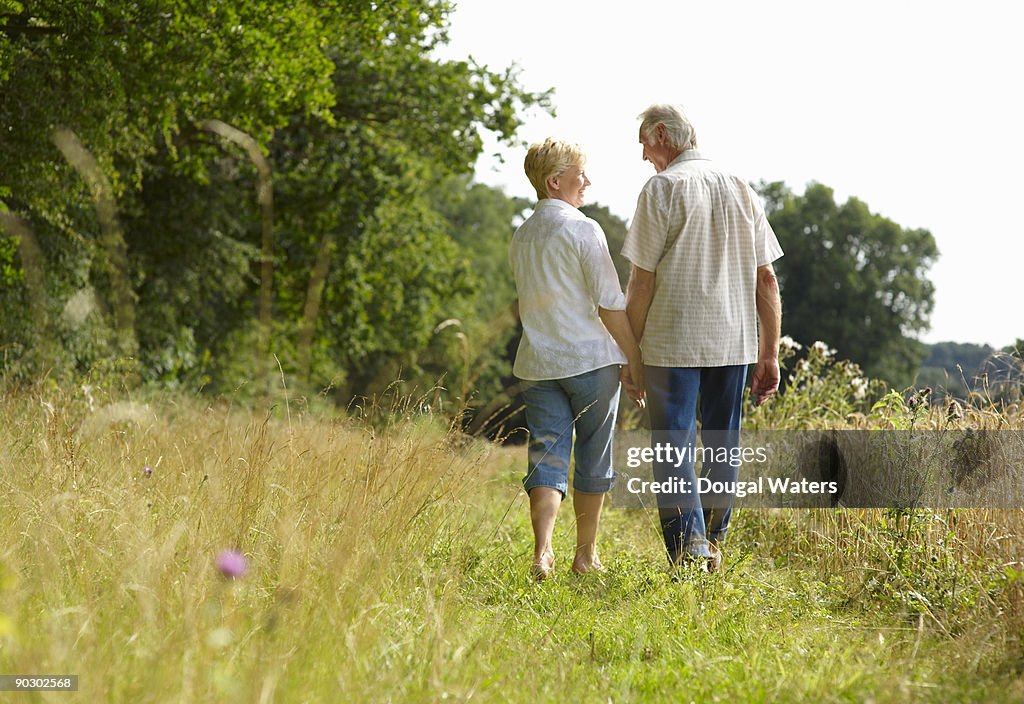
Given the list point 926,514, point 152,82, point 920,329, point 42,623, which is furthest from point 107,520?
point 920,329

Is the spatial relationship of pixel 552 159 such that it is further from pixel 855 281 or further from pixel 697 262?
pixel 855 281

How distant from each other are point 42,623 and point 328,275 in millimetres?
15251

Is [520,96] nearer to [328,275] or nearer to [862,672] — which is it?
[328,275]

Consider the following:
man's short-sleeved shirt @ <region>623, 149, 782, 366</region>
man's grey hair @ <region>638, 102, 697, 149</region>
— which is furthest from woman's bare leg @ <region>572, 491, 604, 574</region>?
man's grey hair @ <region>638, 102, 697, 149</region>

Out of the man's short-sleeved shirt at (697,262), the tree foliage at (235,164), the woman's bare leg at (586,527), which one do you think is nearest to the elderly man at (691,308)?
the man's short-sleeved shirt at (697,262)

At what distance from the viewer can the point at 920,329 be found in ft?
134

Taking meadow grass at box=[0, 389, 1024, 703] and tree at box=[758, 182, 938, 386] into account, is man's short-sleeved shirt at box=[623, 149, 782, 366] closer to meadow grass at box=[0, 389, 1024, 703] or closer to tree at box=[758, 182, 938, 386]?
meadow grass at box=[0, 389, 1024, 703]

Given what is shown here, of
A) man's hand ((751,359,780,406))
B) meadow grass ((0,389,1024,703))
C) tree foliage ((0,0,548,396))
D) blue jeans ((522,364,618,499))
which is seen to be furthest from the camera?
tree foliage ((0,0,548,396))

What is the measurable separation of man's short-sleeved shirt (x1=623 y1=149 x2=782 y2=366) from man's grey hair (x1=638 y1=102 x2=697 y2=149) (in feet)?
0.31

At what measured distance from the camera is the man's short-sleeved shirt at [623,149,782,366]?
418cm

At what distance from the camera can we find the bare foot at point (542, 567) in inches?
165

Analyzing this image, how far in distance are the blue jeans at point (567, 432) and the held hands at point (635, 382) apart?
0.24 feet

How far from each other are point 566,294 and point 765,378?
0.97 meters

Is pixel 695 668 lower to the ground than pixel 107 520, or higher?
lower
